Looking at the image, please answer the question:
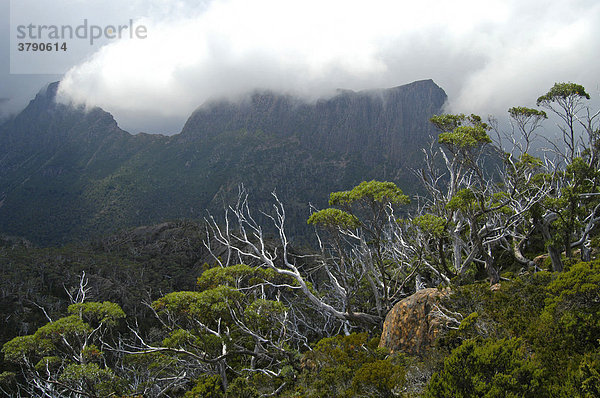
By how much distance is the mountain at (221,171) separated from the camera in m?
136

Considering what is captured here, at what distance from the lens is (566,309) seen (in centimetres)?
654

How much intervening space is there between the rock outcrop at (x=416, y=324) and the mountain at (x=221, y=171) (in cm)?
11238

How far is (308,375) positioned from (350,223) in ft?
17.4

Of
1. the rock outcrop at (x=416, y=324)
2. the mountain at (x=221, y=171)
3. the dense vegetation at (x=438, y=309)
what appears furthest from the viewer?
the mountain at (x=221, y=171)

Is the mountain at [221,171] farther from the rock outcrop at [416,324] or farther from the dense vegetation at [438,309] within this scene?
the rock outcrop at [416,324]

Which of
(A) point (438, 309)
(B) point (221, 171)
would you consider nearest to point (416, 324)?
(A) point (438, 309)

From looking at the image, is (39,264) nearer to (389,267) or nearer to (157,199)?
(389,267)

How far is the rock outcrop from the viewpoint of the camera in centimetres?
898

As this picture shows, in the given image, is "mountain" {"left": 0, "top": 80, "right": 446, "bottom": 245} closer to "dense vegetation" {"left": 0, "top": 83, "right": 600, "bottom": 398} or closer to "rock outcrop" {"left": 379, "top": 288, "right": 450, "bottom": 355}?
"dense vegetation" {"left": 0, "top": 83, "right": 600, "bottom": 398}

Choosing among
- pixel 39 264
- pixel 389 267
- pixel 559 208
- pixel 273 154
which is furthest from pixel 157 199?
pixel 559 208

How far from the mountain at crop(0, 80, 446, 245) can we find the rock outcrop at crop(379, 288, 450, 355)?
369 ft

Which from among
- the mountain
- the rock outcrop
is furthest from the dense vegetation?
the mountain

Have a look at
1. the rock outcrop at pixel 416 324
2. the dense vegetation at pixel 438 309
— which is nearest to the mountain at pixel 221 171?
the dense vegetation at pixel 438 309

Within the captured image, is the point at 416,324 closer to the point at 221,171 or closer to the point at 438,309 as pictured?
the point at 438,309
